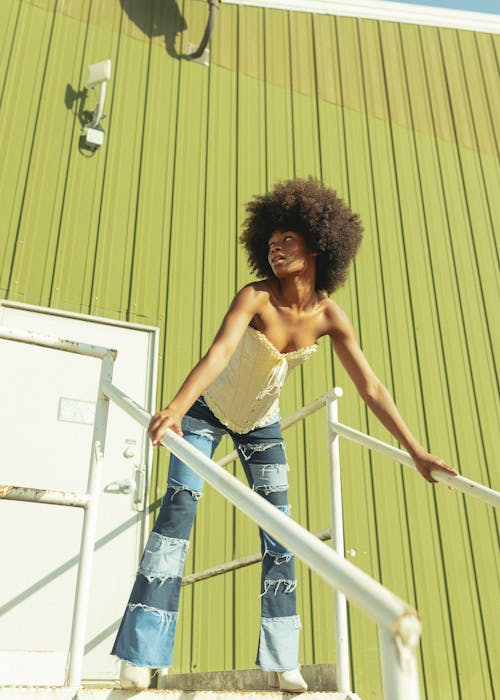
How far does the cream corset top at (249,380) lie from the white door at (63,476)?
162 centimetres

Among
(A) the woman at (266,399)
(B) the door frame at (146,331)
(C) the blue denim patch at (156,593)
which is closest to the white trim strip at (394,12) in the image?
(B) the door frame at (146,331)

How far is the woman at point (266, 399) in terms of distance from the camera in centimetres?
198

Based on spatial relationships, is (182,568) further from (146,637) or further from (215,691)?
(215,691)

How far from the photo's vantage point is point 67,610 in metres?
3.55

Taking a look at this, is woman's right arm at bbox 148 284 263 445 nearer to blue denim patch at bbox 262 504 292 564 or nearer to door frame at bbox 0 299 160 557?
blue denim patch at bbox 262 504 292 564

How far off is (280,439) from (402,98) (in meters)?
4.38

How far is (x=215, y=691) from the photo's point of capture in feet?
6.13

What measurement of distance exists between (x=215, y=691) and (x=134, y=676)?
22 centimetres

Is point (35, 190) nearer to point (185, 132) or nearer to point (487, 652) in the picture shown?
point (185, 132)

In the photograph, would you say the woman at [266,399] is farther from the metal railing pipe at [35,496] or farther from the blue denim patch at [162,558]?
the metal railing pipe at [35,496]

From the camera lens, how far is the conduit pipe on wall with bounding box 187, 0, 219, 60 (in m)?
5.23

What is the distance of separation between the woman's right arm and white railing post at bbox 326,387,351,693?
697 millimetres

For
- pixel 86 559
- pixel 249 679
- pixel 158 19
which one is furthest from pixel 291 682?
pixel 158 19

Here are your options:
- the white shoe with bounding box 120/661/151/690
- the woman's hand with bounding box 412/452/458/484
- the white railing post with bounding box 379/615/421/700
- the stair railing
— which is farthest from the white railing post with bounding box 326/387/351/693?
the white railing post with bounding box 379/615/421/700
